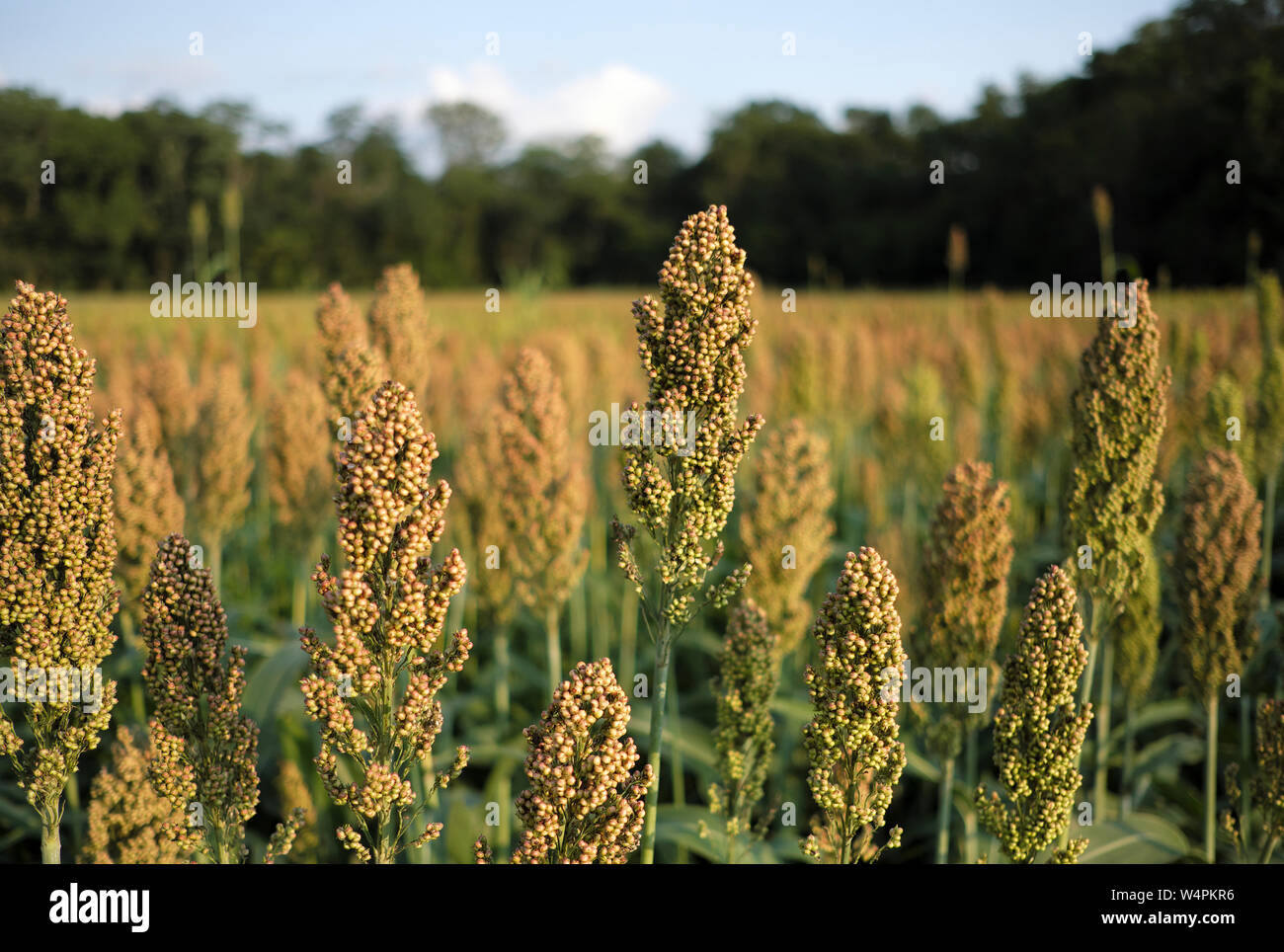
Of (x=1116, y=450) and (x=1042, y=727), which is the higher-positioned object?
(x=1116, y=450)

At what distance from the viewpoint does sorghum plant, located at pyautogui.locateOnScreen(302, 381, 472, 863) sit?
1675 mm

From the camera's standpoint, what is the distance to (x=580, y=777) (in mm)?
1739

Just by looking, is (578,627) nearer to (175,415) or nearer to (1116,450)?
(175,415)

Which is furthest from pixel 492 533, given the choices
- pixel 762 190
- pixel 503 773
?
pixel 762 190

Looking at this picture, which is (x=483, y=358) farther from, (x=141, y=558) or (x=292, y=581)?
(x=141, y=558)

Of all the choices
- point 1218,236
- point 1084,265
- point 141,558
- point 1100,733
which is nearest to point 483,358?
point 141,558

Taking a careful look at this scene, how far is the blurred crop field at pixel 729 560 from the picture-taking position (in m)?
4.16

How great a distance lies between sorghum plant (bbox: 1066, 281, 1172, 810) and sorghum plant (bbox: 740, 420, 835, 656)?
1.07m

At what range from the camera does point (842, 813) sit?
1.97 m

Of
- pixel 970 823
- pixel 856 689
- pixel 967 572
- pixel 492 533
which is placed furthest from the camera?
pixel 492 533

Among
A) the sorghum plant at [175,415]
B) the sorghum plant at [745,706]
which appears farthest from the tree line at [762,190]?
the sorghum plant at [745,706]

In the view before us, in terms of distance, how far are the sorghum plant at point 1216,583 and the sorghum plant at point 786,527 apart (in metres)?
1.36

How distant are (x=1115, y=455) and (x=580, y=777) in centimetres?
202

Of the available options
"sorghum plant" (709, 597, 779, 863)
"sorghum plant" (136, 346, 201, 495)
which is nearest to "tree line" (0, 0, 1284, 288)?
"sorghum plant" (136, 346, 201, 495)
